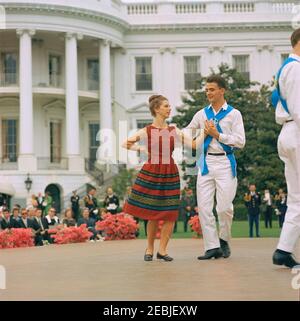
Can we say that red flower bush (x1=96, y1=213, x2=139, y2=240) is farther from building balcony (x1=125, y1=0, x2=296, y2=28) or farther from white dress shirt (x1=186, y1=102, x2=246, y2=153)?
building balcony (x1=125, y1=0, x2=296, y2=28)

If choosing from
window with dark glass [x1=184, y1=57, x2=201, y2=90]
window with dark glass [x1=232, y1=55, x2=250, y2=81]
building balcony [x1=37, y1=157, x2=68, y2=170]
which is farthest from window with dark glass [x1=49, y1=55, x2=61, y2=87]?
window with dark glass [x1=232, y1=55, x2=250, y2=81]

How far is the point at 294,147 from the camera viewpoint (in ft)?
24.4

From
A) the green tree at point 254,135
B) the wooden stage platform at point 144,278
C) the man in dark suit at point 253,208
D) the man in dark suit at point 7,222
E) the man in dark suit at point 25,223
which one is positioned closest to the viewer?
the wooden stage platform at point 144,278

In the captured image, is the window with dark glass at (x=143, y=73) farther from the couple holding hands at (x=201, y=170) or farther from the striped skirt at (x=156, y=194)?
the striped skirt at (x=156, y=194)

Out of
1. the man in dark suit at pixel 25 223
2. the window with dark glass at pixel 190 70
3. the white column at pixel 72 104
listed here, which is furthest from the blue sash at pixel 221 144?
the window with dark glass at pixel 190 70

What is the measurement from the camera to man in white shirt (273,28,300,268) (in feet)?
24.2

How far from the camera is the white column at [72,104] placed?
40.6m

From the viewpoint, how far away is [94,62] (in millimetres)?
45750

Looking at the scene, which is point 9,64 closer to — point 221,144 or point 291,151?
point 221,144

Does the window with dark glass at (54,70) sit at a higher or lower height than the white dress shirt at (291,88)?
higher

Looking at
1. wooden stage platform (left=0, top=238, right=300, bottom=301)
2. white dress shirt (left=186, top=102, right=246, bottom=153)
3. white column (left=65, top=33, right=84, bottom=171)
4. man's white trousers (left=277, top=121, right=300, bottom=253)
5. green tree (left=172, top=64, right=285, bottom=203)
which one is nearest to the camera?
wooden stage platform (left=0, top=238, right=300, bottom=301)

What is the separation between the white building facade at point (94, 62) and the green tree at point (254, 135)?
28.2ft

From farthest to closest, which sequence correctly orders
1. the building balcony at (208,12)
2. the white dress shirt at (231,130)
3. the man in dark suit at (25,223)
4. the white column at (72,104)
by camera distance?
the building balcony at (208,12)
the white column at (72,104)
the man in dark suit at (25,223)
the white dress shirt at (231,130)
